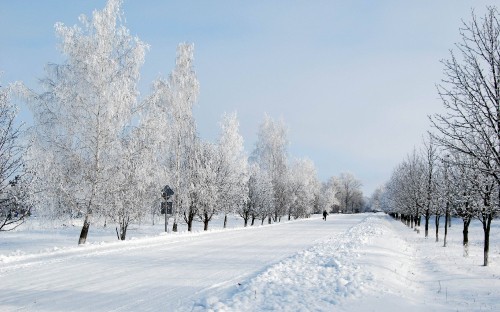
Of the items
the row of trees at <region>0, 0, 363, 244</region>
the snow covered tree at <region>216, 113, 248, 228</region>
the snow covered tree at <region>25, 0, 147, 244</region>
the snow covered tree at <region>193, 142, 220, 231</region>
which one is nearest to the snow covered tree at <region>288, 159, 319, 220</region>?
the snow covered tree at <region>216, 113, 248, 228</region>

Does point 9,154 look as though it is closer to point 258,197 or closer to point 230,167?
point 230,167

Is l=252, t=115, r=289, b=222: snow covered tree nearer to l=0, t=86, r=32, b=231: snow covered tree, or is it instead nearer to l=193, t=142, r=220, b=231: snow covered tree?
l=193, t=142, r=220, b=231: snow covered tree

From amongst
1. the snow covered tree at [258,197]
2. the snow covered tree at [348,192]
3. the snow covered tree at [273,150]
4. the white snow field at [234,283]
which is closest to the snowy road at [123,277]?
the white snow field at [234,283]

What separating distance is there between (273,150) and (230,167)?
2518 centimetres

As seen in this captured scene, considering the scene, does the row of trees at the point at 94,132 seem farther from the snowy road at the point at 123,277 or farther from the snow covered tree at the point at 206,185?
the snow covered tree at the point at 206,185

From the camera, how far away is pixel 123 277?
10383 mm

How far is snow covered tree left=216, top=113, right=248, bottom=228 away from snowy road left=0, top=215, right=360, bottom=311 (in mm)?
19844

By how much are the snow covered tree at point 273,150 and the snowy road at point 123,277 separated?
44.5 metres

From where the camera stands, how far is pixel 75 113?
797 inches

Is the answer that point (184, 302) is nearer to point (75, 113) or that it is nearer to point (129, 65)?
point (75, 113)

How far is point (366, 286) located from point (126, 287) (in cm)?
572

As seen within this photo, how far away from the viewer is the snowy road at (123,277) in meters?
7.86

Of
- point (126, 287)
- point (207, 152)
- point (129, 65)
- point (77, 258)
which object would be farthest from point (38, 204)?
point (207, 152)

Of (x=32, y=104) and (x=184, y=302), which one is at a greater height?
(x=32, y=104)
